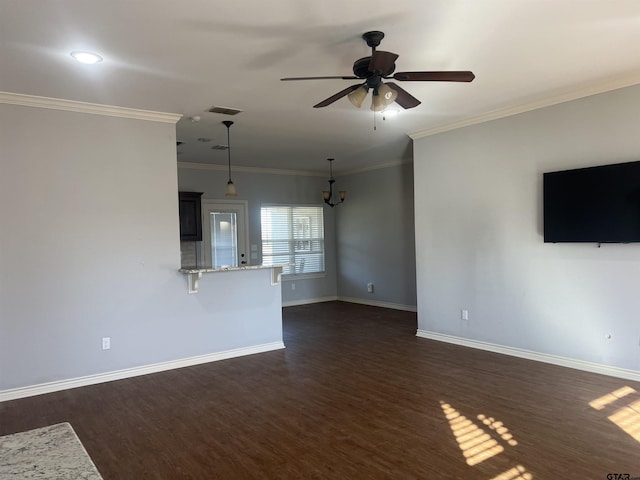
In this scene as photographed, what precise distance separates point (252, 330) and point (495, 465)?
3242mm

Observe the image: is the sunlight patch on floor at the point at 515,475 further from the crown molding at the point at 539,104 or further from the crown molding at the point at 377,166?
the crown molding at the point at 377,166

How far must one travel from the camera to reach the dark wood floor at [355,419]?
2.60 meters

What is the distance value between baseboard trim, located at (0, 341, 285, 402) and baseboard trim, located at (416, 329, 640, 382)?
2007mm

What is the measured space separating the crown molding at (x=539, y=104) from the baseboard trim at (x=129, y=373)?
3294mm

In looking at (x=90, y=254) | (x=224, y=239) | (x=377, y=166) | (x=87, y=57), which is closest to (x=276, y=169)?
(x=224, y=239)

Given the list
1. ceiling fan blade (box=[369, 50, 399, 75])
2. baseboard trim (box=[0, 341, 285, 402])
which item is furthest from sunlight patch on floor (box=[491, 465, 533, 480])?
baseboard trim (box=[0, 341, 285, 402])

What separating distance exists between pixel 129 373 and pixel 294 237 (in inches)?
193

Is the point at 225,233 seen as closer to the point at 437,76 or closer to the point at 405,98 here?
the point at 405,98

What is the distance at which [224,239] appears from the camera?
26.0ft

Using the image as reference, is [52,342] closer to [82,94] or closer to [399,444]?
[82,94]

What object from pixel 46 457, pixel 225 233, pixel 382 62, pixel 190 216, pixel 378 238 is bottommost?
pixel 46 457

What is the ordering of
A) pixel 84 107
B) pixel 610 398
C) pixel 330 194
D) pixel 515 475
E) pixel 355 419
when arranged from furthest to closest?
pixel 330 194, pixel 84 107, pixel 610 398, pixel 355 419, pixel 515 475

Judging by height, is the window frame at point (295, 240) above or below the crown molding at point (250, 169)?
below

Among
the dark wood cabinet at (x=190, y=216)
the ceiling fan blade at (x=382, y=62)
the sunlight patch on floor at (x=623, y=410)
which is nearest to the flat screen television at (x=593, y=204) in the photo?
the sunlight patch on floor at (x=623, y=410)
